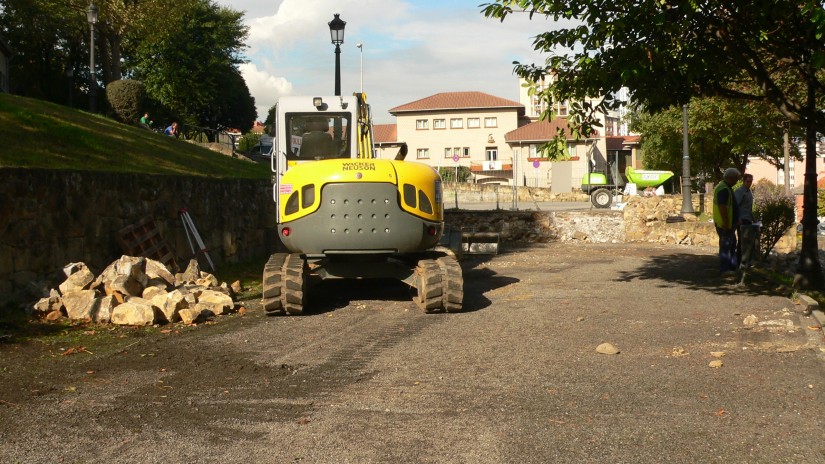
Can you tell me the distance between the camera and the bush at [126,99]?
32562 mm

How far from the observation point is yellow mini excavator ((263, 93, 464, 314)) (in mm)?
11078

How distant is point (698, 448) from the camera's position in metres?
5.35

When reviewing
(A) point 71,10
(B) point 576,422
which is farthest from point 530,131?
(B) point 576,422

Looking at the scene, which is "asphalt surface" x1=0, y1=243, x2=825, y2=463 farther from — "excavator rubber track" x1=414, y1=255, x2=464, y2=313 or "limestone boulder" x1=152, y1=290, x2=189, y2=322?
"limestone boulder" x1=152, y1=290, x2=189, y2=322

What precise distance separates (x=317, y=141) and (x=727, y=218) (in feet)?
22.0

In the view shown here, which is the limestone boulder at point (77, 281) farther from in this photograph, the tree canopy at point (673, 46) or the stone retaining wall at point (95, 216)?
the tree canopy at point (673, 46)

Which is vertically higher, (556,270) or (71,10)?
(71,10)

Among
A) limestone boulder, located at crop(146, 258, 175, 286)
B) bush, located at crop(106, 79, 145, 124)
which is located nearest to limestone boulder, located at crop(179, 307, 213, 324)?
limestone boulder, located at crop(146, 258, 175, 286)

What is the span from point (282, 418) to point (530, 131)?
75640 millimetres

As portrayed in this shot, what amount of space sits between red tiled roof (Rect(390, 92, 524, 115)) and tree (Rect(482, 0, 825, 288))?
7050 cm

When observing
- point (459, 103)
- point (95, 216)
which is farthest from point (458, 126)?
point (95, 216)

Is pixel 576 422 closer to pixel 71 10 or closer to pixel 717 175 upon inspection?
pixel 71 10

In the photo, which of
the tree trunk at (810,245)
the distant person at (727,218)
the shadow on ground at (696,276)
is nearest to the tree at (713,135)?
the shadow on ground at (696,276)

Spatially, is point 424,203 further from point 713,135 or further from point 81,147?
point 713,135
